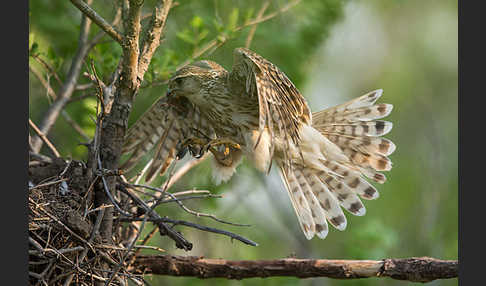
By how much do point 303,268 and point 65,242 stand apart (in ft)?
5.14

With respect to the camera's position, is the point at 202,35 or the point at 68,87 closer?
the point at 202,35

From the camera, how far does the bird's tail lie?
425 cm

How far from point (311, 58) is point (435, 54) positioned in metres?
6.12

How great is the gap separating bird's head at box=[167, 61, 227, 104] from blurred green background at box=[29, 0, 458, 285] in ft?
0.39

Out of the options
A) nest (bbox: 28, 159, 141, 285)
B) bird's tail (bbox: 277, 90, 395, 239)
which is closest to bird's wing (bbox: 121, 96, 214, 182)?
bird's tail (bbox: 277, 90, 395, 239)

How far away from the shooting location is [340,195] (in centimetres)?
433

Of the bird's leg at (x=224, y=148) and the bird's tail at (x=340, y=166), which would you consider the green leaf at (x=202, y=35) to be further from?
the bird's tail at (x=340, y=166)

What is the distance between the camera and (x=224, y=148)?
176 inches

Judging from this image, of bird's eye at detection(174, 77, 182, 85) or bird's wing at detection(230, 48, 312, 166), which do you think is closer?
bird's wing at detection(230, 48, 312, 166)

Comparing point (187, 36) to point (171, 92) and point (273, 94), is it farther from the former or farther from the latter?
point (273, 94)

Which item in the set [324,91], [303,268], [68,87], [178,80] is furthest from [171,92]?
[324,91]

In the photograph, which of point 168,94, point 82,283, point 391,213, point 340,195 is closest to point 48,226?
point 82,283

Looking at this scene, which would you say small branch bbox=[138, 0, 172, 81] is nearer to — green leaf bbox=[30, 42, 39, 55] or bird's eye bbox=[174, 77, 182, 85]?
bird's eye bbox=[174, 77, 182, 85]

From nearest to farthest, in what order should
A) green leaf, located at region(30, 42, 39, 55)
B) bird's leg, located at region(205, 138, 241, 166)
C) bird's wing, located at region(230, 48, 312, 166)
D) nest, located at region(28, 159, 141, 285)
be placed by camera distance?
nest, located at region(28, 159, 141, 285) → bird's wing, located at region(230, 48, 312, 166) → green leaf, located at region(30, 42, 39, 55) → bird's leg, located at region(205, 138, 241, 166)
